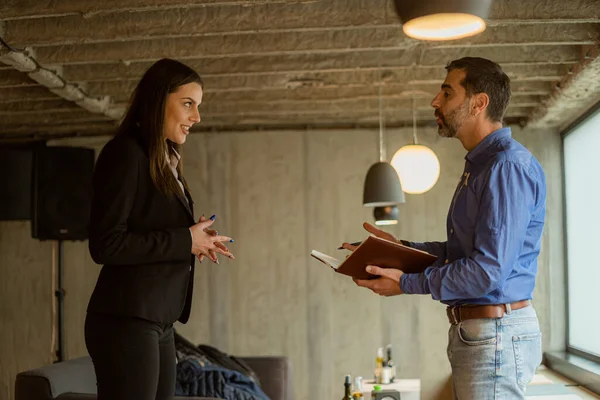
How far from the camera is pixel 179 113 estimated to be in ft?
7.55

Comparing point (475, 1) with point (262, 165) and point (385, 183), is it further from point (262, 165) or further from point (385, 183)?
point (262, 165)

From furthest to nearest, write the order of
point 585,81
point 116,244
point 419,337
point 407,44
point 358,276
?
1. point 419,337
2. point 585,81
3. point 407,44
4. point 358,276
5. point 116,244

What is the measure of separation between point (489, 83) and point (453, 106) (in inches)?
4.8

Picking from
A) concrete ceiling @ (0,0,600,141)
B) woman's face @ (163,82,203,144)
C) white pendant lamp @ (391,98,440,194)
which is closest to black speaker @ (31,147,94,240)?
concrete ceiling @ (0,0,600,141)

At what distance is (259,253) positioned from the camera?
25.8ft

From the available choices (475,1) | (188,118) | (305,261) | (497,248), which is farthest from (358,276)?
(305,261)

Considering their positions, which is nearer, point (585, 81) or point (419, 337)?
point (585, 81)

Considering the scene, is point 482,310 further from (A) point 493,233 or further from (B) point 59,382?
(B) point 59,382

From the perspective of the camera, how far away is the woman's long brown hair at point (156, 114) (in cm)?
222

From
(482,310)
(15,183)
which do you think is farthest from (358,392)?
(15,183)

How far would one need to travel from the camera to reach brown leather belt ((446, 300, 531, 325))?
2.25 metres

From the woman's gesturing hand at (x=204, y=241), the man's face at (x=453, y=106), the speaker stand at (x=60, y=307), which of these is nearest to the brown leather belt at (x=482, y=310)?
the man's face at (x=453, y=106)

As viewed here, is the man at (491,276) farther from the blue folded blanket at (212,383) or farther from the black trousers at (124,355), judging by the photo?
the blue folded blanket at (212,383)

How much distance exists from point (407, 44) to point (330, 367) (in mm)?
3839
